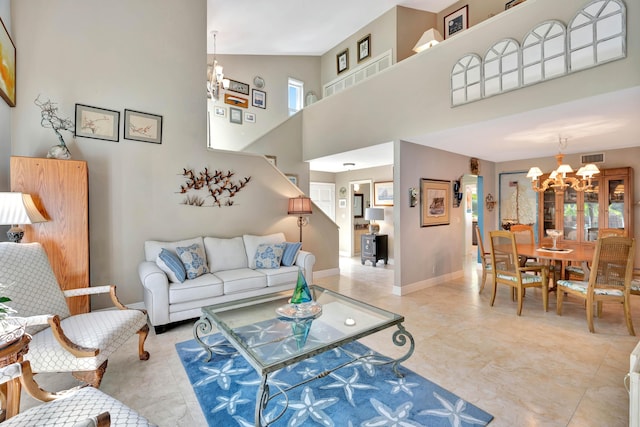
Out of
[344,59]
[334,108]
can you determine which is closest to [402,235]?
Answer: [334,108]

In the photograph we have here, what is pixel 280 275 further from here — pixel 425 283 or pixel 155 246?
pixel 425 283

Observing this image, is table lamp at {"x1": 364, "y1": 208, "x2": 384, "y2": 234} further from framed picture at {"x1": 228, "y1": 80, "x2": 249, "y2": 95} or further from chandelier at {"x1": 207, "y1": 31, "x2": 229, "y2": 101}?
chandelier at {"x1": 207, "y1": 31, "x2": 229, "y2": 101}

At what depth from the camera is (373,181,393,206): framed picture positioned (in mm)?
6879

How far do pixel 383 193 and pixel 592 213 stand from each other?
378cm

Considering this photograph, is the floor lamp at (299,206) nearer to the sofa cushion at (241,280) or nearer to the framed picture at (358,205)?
the sofa cushion at (241,280)

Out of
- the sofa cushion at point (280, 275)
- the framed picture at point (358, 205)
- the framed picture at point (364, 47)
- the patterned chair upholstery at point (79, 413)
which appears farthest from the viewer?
the framed picture at point (358, 205)

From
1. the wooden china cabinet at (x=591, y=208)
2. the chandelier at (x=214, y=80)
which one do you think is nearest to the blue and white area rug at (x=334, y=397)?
the wooden china cabinet at (x=591, y=208)

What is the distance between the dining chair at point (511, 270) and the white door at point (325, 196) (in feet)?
15.0

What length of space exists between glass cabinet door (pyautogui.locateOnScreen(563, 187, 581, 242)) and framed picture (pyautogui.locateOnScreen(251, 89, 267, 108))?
20.6 ft

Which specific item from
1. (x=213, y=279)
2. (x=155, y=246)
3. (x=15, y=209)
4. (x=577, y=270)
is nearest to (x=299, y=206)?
(x=213, y=279)

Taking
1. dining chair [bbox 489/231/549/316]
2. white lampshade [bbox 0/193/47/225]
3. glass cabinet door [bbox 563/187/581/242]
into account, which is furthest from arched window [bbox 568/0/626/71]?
white lampshade [bbox 0/193/47/225]

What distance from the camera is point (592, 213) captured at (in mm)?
5043

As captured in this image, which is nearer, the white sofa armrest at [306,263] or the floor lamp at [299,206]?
the white sofa armrest at [306,263]

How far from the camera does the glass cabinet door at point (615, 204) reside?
4.71 meters
